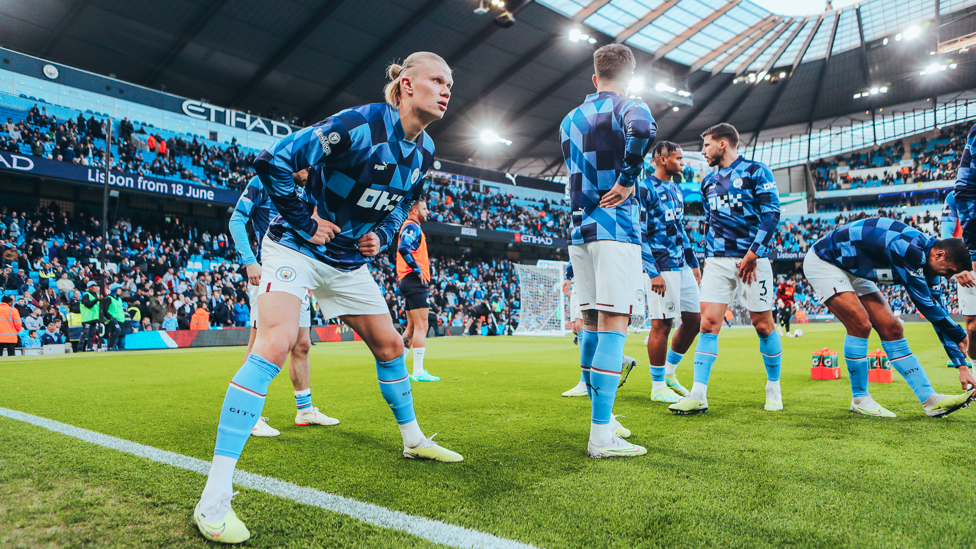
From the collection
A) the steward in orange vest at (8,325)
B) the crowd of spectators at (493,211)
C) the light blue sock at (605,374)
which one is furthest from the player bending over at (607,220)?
the crowd of spectators at (493,211)

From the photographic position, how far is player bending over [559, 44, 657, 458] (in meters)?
2.95

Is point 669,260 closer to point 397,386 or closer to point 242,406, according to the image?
point 397,386

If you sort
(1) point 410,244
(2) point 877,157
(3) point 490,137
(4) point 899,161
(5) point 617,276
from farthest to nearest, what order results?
(2) point 877,157, (4) point 899,161, (3) point 490,137, (1) point 410,244, (5) point 617,276

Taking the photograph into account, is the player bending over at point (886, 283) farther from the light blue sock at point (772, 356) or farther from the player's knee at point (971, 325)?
the player's knee at point (971, 325)

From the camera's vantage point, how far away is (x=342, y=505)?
210 centimetres

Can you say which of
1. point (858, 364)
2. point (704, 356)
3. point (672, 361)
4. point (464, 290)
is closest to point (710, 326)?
point (704, 356)

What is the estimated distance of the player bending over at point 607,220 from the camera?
2949 mm

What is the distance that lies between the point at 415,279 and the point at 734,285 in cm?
372

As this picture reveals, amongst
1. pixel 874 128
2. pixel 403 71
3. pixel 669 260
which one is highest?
pixel 874 128

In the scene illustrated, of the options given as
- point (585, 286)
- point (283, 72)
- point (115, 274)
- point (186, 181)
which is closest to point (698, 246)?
point (283, 72)

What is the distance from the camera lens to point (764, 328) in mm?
4449

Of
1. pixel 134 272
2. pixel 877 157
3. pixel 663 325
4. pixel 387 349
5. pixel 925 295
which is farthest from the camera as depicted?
pixel 877 157

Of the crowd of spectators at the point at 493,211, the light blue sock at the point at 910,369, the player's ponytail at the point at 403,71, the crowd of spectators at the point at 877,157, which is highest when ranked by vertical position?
the crowd of spectators at the point at 877,157

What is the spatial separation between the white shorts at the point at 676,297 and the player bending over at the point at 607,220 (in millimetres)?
2105
